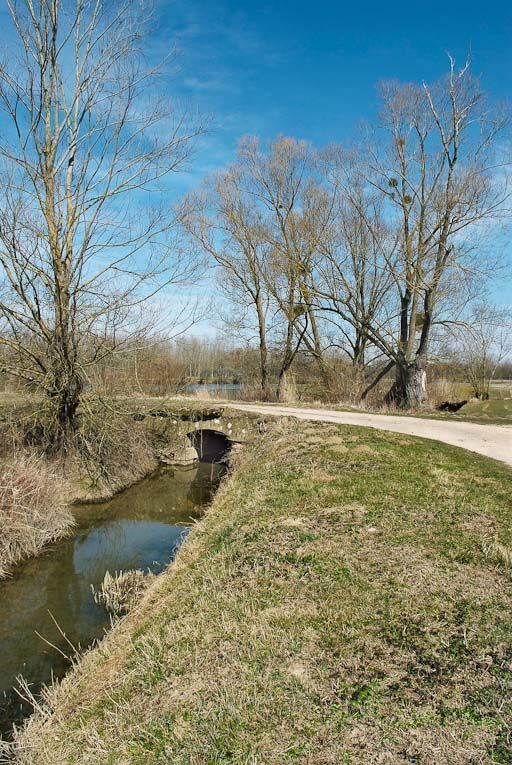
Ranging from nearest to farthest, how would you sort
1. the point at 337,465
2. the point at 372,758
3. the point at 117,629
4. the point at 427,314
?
the point at 372,758, the point at 117,629, the point at 337,465, the point at 427,314

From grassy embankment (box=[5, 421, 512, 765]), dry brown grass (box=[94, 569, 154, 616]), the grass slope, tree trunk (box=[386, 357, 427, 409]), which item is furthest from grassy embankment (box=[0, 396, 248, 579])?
the grass slope

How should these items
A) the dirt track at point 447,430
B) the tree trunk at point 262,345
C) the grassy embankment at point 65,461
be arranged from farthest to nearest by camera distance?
1. the tree trunk at point 262,345
2. the dirt track at point 447,430
3. the grassy embankment at point 65,461

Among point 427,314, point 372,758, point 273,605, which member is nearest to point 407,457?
point 273,605

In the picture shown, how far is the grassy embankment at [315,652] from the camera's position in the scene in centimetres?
244

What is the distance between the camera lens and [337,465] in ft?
24.3

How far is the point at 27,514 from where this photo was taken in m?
7.01

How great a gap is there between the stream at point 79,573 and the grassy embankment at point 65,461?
291mm

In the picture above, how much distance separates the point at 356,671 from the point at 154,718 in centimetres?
116

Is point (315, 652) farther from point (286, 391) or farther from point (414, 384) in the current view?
point (286, 391)

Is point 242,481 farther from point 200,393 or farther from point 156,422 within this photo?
point 200,393

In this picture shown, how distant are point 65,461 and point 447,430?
801cm

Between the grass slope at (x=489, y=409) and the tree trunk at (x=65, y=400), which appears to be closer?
the tree trunk at (x=65, y=400)

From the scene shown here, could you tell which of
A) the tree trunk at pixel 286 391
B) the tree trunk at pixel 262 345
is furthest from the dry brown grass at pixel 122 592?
the tree trunk at pixel 262 345

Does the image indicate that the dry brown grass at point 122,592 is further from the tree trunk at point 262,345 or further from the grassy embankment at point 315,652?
the tree trunk at point 262,345
